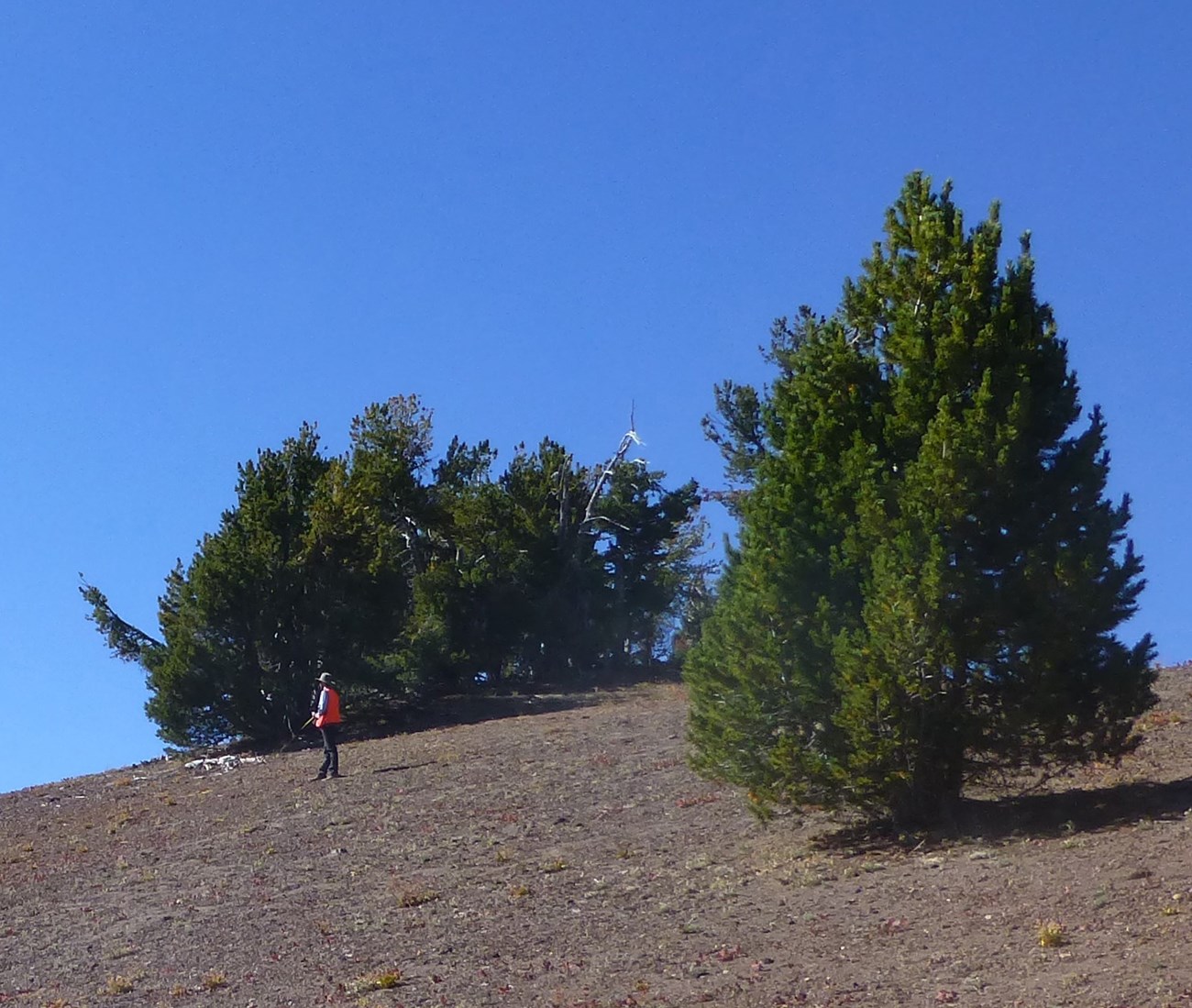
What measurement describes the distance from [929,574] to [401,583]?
21407 millimetres

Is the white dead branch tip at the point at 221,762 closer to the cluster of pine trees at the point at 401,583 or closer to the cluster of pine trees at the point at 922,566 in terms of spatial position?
the cluster of pine trees at the point at 401,583

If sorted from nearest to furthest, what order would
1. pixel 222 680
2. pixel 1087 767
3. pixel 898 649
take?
pixel 898 649, pixel 1087 767, pixel 222 680

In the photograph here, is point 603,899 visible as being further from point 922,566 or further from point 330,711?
point 330,711

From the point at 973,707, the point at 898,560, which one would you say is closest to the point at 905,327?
the point at 898,560

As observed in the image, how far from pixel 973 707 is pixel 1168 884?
291 centimetres

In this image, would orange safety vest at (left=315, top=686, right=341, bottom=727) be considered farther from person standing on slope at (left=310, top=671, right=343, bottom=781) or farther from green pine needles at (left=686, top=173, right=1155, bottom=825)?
green pine needles at (left=686, top=173, right=1155, bottom=825)

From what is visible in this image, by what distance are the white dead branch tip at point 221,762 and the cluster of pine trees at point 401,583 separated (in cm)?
67

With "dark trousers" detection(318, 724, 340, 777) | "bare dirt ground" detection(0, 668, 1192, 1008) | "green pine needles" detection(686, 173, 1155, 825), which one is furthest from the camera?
"dark trousers" detection(318, 724, 340, 777)

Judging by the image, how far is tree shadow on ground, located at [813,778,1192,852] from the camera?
42.0 ft

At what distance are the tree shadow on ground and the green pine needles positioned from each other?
0.94 feet

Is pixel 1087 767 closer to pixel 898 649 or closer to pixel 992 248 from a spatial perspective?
pixel 898 649

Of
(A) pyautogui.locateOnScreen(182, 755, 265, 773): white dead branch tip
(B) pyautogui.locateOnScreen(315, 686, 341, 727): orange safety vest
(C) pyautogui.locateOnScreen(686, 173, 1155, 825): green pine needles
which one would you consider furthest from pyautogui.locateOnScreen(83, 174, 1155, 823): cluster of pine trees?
(A) pyautogui.locateOnScreen(182, 755, 265, 773): white dead branch tip

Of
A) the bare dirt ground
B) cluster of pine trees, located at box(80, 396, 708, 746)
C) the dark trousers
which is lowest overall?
the bare dirt ground

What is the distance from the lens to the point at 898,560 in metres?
12.6
